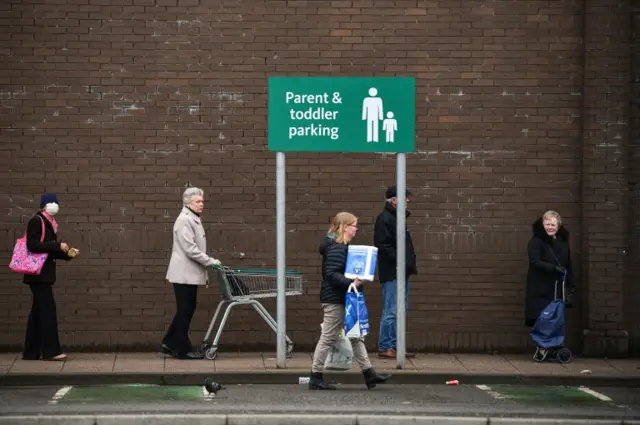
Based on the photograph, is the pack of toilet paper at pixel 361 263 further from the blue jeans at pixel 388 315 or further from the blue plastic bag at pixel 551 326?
the blue plastic bag at pixel 551 326

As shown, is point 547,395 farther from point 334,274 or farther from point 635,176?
point 635,176

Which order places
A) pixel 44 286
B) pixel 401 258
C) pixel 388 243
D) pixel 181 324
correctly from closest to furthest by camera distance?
pixel 401 258 → pixel 44 286 → pixel 181 324 → pixel 388 243

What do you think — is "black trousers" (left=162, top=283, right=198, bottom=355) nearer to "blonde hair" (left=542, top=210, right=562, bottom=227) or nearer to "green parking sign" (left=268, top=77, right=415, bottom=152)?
"green parking sign" (left=268, top=77, right=415, bottom=152)

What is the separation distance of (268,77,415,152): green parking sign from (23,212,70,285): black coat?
2.50 metres

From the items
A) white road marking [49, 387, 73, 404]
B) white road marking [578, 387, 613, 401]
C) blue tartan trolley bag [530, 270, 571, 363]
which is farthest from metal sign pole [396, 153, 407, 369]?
white road marking [49, 387, 73, 404]

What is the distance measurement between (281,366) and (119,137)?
321 centimetres

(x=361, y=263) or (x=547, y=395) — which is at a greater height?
(x=361, y=263)

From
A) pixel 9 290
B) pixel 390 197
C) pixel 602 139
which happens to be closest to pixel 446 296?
pixel 390 197

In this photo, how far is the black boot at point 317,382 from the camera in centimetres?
1227

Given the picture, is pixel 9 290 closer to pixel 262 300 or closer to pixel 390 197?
pixel 262 300

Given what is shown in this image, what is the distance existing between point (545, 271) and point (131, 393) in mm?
4688

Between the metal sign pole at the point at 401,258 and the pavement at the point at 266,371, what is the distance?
0.27 metres

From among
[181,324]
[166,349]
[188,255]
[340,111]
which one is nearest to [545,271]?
[340,111]

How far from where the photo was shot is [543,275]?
1426 centimetres
